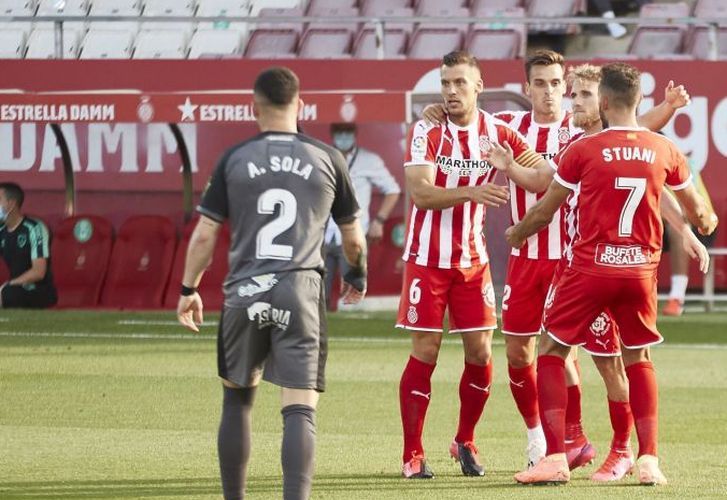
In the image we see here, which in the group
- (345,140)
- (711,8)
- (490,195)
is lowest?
(490,195)

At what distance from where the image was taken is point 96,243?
65.4 ft

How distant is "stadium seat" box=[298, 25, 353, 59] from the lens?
21469 mm

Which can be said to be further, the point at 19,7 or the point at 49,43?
the point at 19,7

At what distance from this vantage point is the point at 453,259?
8.67 meters

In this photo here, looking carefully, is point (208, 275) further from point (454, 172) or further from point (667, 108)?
point (667, 108)

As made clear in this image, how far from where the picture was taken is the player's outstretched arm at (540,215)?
800 centimetres

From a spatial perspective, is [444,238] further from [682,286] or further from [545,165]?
[682,286]

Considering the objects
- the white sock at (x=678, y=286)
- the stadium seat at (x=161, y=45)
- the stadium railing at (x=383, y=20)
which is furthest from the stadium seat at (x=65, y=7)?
the white sock at (x=678, y=286)

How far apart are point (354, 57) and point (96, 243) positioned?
151 inches

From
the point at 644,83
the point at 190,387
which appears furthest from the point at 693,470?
the point at 644,83

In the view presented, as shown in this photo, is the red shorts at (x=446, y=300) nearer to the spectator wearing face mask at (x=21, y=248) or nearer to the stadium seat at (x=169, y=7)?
the spectator wearing face mask at (x=21, y=248)

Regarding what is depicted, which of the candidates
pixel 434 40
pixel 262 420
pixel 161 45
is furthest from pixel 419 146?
pixel 161 45

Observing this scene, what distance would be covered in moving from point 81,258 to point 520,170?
12.2 metres

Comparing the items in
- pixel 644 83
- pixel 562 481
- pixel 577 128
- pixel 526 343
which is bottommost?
pixel 562 481
